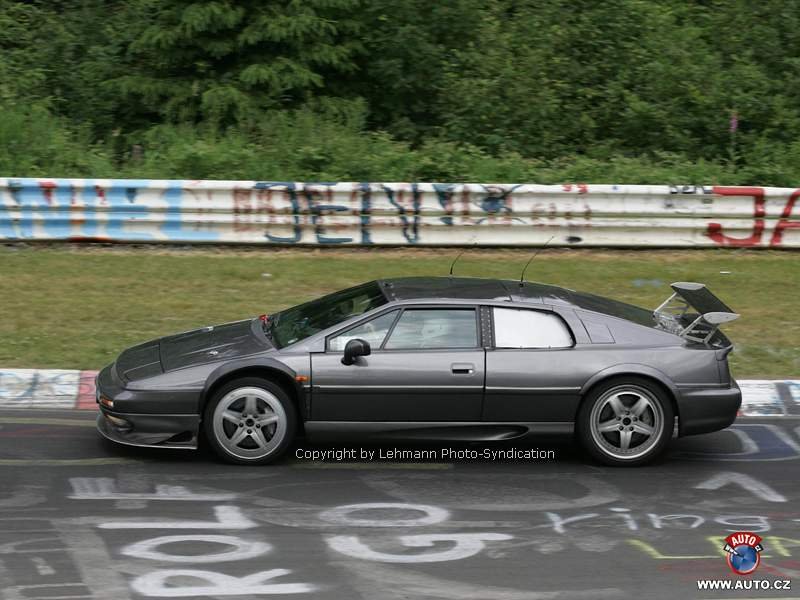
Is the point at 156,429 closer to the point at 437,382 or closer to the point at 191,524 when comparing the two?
the point at 191,524

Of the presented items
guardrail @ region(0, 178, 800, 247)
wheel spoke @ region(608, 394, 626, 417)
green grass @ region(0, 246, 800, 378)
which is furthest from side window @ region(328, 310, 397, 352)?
guardrail @ region(0, 178, 800, 247)

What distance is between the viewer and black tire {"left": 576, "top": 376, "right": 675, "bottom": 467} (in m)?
7.63

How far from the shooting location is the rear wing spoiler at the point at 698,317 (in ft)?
25.5

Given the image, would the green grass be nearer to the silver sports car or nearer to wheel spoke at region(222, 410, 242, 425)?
the silver sports car

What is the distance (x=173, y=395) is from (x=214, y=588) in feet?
6.64

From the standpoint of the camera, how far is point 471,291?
26.5 feet

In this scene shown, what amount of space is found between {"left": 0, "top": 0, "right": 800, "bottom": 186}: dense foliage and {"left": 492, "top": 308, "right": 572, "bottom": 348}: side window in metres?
7.29

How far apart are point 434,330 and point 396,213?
6168mm

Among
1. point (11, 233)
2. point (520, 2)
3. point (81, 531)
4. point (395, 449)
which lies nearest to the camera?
point (81, 531)

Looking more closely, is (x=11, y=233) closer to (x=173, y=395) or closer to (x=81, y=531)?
(x=173, y=395)

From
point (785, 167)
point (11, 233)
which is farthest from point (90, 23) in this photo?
point (785, 167)

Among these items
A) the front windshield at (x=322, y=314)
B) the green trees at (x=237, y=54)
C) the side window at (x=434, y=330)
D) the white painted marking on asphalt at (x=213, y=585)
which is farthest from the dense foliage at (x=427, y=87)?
the white painted marking on asphalt at (x=213, y=585)

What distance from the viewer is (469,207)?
1371 centimetres

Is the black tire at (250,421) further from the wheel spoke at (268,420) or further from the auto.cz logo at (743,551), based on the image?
the auto.cz logo at (743,551)
